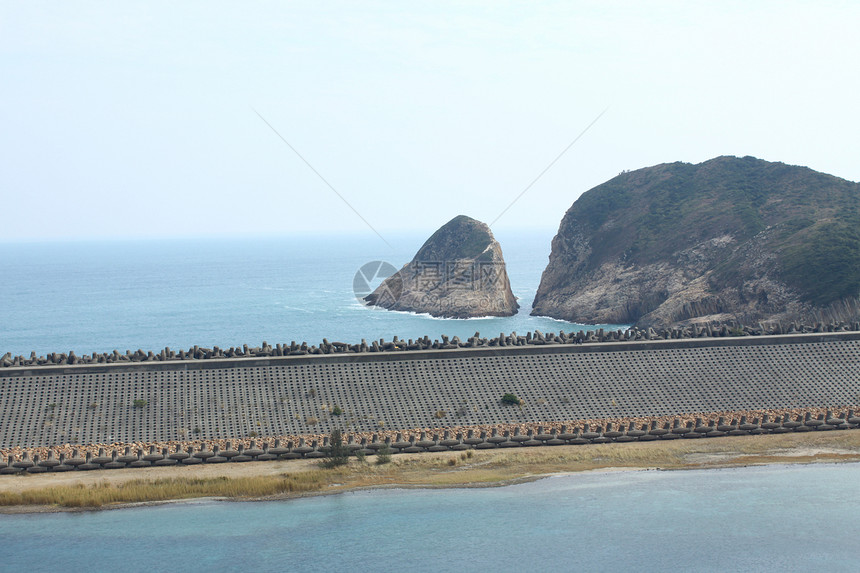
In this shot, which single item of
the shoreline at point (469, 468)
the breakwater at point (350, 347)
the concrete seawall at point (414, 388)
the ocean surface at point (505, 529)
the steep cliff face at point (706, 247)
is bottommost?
the ocean surface at point (505, 529)

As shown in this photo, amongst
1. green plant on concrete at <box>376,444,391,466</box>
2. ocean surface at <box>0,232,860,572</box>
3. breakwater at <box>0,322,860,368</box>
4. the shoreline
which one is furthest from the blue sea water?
breakwater at <box>0,322,860,368</box>

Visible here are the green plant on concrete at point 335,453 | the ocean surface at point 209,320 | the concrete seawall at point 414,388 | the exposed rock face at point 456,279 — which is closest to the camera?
the green plant on concrete at point 335,453

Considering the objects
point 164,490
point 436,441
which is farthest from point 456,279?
point 164,490

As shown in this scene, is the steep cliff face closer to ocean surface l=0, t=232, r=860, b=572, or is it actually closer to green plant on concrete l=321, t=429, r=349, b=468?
ocean surface l=0, t=232, r=860, b=572

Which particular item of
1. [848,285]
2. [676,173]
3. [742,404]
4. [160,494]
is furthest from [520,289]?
[160,494]

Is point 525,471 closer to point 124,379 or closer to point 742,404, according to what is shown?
point 742,404

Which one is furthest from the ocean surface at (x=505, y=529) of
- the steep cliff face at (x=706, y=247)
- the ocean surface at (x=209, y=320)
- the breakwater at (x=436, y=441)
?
the ocean surface at (x=209, y=320)

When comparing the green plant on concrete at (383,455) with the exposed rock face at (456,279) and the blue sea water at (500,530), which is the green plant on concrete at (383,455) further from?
the exposed rock face at (456,279)
